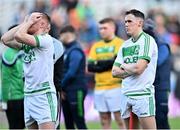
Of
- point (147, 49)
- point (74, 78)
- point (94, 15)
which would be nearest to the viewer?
point (147, 49)

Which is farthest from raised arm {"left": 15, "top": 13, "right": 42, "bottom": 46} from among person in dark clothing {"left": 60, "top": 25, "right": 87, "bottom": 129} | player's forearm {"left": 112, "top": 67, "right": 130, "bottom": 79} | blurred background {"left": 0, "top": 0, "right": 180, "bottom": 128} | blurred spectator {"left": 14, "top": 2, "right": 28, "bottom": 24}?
blurred spectator {"left": 14, "top": 2, "right": 28, "bottom": 24}

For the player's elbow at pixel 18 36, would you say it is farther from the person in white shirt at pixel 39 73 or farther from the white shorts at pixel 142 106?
the white shorts at pixel 142 106

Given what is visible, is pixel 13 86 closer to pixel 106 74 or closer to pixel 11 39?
pixel 106 74

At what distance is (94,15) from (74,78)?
8725 millimetres

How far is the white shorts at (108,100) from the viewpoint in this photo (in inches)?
531

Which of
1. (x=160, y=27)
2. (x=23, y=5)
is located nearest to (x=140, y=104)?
(x=23, y=5)

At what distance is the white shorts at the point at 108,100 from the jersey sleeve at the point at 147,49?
3491 millimetres

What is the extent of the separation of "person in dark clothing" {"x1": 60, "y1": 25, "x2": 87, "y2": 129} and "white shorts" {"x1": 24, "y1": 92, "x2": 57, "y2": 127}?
341cm

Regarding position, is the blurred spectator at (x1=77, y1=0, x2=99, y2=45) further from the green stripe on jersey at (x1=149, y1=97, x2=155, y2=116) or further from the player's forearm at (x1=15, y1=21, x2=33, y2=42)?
the player's forearm at (x1=15, y1=21, x2=33, y2=42)

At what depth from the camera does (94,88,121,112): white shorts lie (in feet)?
44.2

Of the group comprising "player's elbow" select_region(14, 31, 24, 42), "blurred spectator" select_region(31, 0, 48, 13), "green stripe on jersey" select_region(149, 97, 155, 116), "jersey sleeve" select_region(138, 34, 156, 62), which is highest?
"blurred spectator" select_region(31, 0, 48, 13)

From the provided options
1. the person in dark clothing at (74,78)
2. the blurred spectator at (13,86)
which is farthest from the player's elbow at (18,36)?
the person in dark clothing at (74,78)

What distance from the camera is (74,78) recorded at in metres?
13.6

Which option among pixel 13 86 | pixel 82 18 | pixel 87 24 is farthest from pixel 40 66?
pixel 82 18
